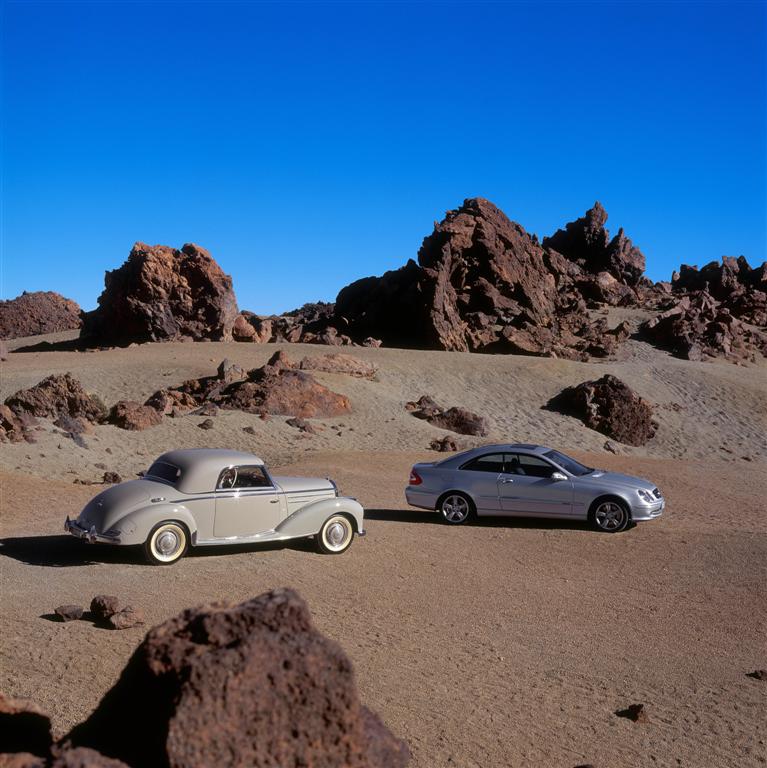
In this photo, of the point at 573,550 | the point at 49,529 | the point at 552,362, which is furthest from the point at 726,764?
the point at 552,362

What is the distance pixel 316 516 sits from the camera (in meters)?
12.6

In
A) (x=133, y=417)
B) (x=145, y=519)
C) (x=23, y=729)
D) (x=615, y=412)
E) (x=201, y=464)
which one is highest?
(x=615, y=412)

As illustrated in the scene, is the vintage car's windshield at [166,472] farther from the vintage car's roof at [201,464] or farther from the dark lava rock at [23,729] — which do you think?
the dark lava rock at [23,729]

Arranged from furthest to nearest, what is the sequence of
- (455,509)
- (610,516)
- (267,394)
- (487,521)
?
(267,394) < (487,521) < (455,509) < (610,516)

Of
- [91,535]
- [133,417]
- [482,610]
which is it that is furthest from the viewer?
[133,417]

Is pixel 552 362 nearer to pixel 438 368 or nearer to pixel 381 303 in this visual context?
pixel 438 368

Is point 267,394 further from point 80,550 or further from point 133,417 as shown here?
point 80,550

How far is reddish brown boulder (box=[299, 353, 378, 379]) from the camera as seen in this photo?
3553 cm

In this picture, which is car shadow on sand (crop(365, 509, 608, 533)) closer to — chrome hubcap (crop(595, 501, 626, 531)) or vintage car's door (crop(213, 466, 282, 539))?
chrome hubcap (crop(595, 501, 626, 531))

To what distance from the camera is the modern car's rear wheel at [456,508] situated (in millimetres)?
16000

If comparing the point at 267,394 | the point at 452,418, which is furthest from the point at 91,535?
the point at 452,418

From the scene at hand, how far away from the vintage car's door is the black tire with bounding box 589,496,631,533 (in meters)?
6.24

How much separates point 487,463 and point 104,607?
8751mm

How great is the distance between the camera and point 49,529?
1470 centimetres
